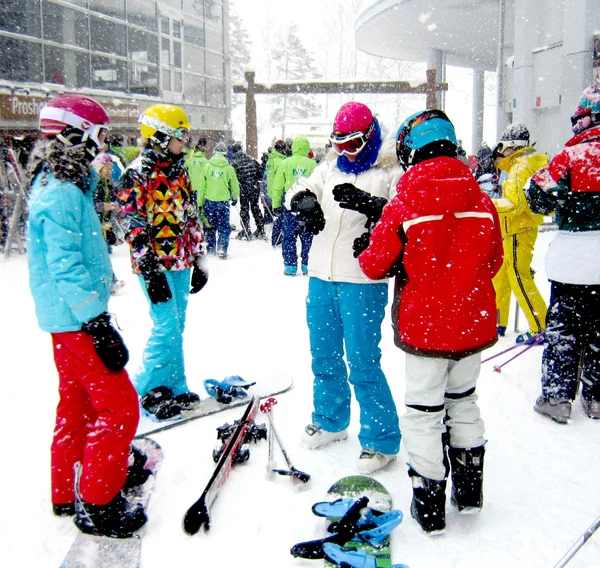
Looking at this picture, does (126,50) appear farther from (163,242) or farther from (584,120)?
(584,120)

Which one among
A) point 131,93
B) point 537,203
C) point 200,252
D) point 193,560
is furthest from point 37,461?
point 131,93

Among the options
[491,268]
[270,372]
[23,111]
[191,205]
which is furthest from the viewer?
[23,111]

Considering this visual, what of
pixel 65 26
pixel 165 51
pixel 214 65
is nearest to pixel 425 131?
pixel 65 26

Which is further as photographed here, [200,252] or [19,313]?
[19,313]

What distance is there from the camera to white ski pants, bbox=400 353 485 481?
257cm

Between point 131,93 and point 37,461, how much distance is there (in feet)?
57.1

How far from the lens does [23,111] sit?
499 inches

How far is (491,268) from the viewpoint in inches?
105

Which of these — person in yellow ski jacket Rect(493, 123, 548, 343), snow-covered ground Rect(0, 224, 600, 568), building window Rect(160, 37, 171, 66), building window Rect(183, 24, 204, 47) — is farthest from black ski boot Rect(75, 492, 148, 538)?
building window Rect(183, 24, 204, 47)

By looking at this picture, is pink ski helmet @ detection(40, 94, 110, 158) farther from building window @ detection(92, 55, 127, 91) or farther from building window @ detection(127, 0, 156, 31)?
building window @ detection(127, 0, 156, 31)

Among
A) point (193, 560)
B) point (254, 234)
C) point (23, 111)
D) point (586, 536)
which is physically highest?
point (23, 111)

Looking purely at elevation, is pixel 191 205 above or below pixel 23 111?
below

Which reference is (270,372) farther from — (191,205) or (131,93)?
(131,93)

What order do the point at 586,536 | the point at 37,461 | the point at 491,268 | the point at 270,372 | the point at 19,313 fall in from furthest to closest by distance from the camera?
1. the point at 19,313
2. the point at 270,372
3. the point at 37,461
4. the point at 491,268
5. the point at 586,536
